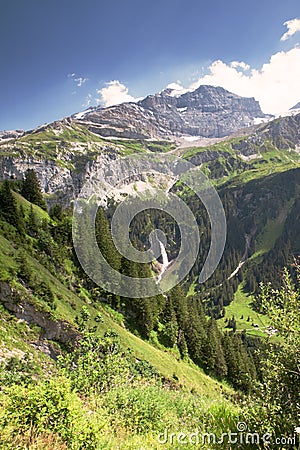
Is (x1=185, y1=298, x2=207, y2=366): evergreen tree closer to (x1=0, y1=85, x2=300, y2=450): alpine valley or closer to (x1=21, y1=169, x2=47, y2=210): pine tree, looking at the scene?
(x1=0, y1=85, x2=300, y2=450): alpine valley

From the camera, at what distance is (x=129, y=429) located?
10977mm

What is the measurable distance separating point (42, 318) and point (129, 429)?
17682mm

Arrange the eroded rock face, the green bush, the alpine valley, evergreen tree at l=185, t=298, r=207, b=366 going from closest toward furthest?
the green bush, the alpine valley, the eroded rock face, evergreen tree at l=185, t=298, r=207, b=366

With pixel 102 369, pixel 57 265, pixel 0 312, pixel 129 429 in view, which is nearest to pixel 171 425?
pixel 129 429

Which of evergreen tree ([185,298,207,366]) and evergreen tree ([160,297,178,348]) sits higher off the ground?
evergreen tree ([160,297,178,348])

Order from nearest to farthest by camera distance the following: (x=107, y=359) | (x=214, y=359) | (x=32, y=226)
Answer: (x=107, y=359)
(x=32, y=226)
(x=214, y=359)

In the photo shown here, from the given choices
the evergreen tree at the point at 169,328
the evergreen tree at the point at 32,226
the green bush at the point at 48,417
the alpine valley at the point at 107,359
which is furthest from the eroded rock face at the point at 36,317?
the evergreen tree at the point at 169,328

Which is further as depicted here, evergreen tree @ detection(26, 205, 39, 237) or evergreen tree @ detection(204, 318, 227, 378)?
evergreen tree @ detection(204, 318, 227, 378)

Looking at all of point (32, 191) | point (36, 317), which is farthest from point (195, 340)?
point (32, 191)

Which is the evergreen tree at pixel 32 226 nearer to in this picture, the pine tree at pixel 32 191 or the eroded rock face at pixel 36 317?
the pine tree at pixel 32 191

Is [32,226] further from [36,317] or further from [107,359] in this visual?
[107,359]

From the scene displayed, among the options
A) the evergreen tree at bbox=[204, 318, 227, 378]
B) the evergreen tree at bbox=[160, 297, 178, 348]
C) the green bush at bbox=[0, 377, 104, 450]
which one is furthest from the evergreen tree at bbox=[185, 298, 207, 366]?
the green bush at bbox=[0, 377, 104, 450]

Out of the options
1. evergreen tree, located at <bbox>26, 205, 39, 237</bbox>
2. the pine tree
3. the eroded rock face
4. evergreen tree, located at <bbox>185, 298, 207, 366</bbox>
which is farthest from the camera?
evergreen tree, located at <bbox>185, 298, 207, 366</bbox>

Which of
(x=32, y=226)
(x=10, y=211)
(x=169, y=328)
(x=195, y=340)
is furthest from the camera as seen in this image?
(x=195, y=340)
